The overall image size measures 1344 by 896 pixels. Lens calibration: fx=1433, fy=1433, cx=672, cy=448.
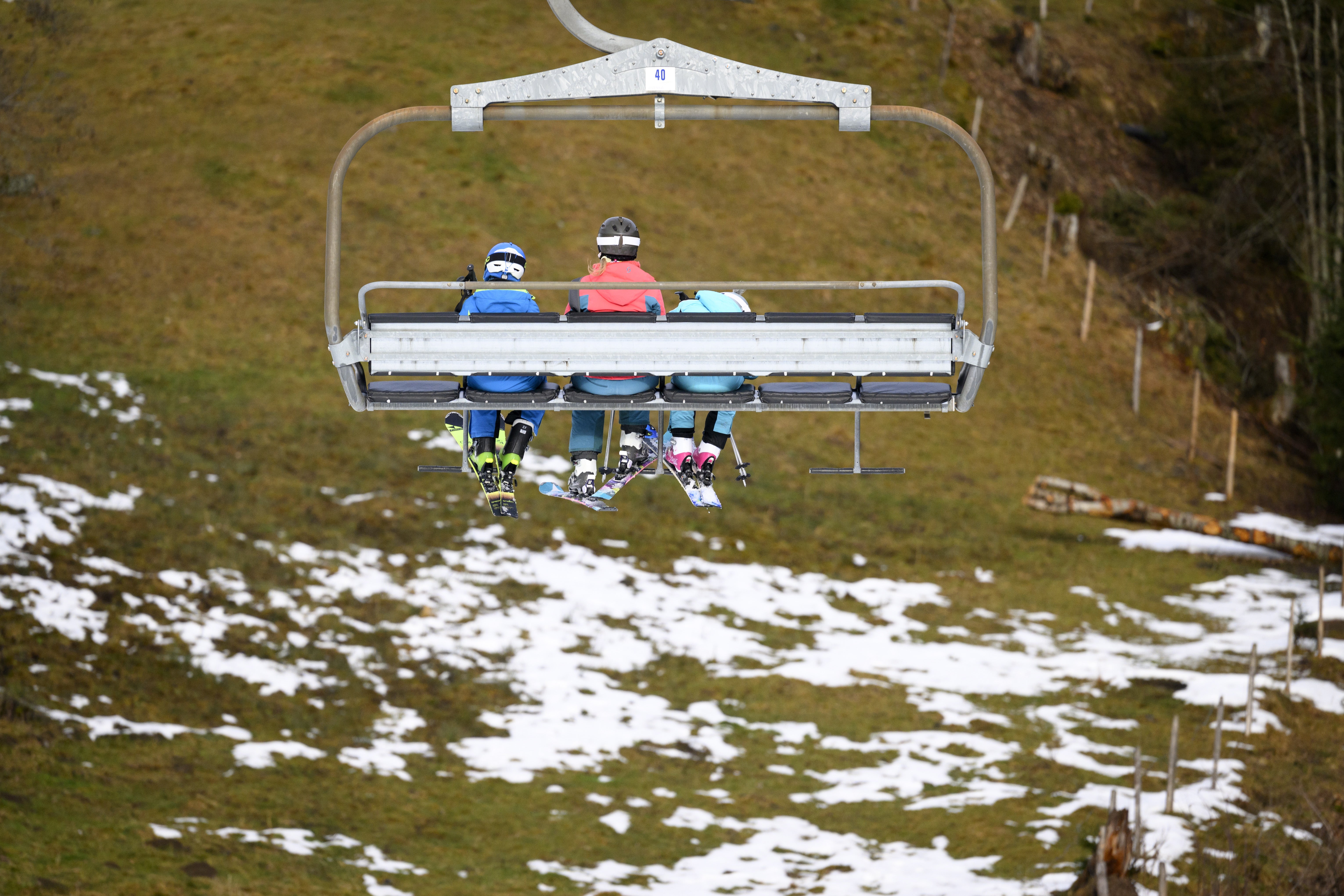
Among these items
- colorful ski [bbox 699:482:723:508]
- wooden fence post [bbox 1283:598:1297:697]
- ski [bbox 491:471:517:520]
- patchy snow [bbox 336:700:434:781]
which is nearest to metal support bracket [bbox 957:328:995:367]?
colorful ski [bbox 699:482:723:508]

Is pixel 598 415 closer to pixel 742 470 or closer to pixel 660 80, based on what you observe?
pixel 742 470

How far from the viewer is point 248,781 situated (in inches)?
581

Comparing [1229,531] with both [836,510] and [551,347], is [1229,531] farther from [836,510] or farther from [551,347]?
[551,347]

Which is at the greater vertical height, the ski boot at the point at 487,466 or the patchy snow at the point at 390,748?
the ski boot at the point at 487,466

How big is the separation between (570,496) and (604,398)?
0.83 m

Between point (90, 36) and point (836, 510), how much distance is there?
66.8ft

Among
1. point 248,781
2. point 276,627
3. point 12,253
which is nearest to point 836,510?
point 276,627

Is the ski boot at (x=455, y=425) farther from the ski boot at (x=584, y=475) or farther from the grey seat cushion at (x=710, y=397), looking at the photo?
the grey seat cushion at (x=710, y=397)

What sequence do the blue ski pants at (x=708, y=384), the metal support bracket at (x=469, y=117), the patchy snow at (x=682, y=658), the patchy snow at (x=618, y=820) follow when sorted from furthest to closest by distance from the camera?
the patchy snow at (x=618, y=820), the patchy snow at (x=682, y=658), the blue ski pants at (x=708, y=384), the metal support bracket at (x=469, y=117)

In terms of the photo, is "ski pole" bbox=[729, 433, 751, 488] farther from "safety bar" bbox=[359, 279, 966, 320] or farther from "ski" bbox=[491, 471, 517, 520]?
"safety bar" bbox=[359, 279, 966, 320]

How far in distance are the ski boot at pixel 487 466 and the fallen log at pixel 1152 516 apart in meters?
19.3

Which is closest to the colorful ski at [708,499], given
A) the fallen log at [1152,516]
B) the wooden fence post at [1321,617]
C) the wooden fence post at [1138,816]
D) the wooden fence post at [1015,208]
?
the wooden fence post at [1138,816]

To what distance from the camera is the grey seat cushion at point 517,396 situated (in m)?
6.54

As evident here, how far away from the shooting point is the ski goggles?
7.15m
